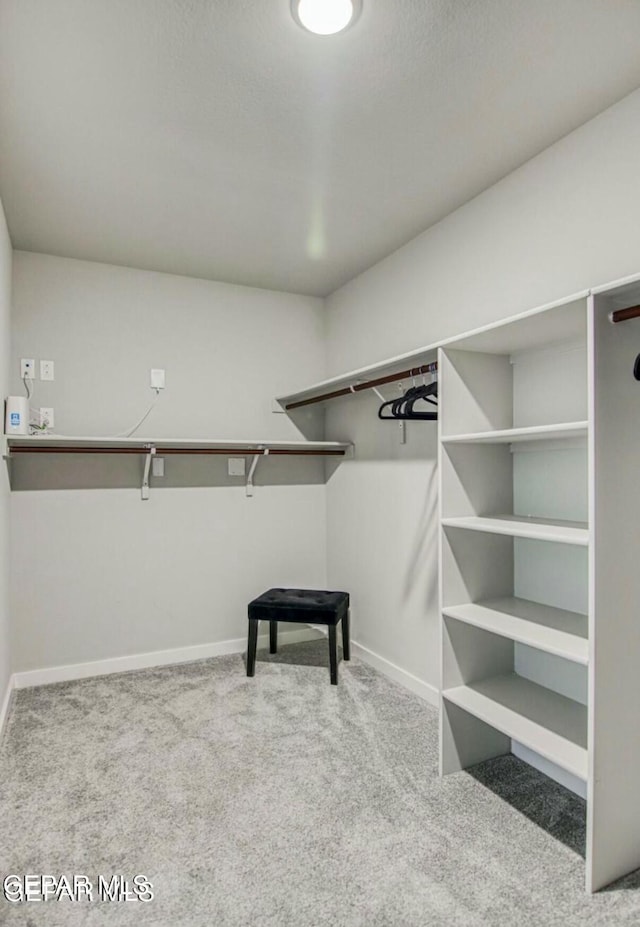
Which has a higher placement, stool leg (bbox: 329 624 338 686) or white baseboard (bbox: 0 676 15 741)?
stool leg (bbox: 329 624 338 686)

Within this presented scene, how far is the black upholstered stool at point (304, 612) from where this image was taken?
2896 mm

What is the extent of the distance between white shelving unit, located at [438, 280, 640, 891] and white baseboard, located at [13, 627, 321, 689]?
1751 millimetres

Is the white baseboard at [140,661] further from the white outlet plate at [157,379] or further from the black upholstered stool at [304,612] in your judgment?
the white outlet plate at [157,379]

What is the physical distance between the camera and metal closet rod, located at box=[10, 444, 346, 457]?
2.91 meters

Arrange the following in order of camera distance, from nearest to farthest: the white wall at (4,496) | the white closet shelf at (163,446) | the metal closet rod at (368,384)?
the metal closet rod at (368,384)
the white wall at (4,496)
the white closet shelf at (163,446)

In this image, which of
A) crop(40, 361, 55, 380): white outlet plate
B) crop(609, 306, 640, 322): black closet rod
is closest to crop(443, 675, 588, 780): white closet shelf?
crop(609, 306, 640, 322): black closet rod

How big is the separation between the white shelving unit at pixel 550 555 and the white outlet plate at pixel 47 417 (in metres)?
2.23

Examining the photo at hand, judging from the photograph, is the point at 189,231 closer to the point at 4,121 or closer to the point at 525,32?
the point at 4,121

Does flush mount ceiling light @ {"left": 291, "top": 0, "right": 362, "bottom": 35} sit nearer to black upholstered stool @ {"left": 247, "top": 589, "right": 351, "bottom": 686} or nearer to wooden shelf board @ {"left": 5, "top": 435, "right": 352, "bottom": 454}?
wooden shelf board @ {"left": 5, "top": 435, "right": 352, "bottom": 454}

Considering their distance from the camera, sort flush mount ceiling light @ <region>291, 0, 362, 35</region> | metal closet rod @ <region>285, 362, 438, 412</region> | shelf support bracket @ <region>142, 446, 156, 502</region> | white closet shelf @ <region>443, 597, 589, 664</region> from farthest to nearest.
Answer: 1. shelf support bracket @ <region>142, 446, 156, 502</region>
2. metal closet rod @ <region>285, 362, 438, 412</region>
3. white closet shelf @ <region>443, 597, 589, 664</region>
4. flush mount ceiling light @ <region>291, 0, 362, 35</region>

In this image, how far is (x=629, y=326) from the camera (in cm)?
157

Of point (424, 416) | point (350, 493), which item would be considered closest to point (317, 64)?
point (424, 416)

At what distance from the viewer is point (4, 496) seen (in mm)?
2650

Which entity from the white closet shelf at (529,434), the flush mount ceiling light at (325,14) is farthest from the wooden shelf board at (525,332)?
the flush mount ceiling light at (325,14)
